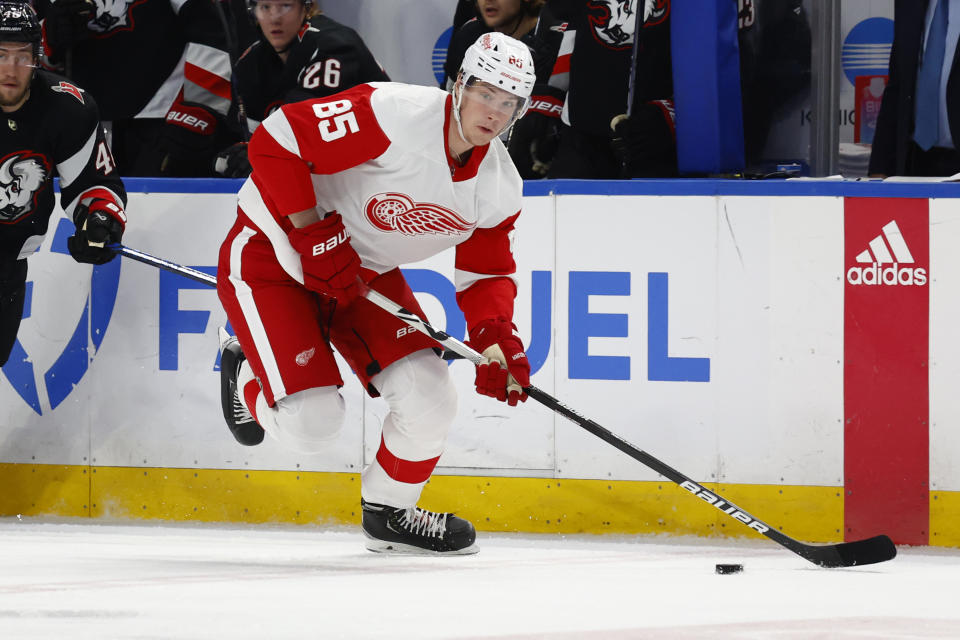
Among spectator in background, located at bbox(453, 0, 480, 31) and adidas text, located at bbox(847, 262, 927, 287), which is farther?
spectator in background, located at bbox(453, 0, 480, 31)

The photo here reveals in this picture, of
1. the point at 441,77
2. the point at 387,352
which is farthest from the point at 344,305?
the point at 441,77

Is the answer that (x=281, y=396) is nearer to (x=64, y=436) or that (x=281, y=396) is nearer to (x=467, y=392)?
(x=467, y=392)

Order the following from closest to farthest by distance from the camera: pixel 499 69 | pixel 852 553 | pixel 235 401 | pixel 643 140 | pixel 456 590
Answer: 1. pixel 456 590
2. pixel 499 69
3. pixel 852 553
4. pixel 235 401
5. pixel 643 140

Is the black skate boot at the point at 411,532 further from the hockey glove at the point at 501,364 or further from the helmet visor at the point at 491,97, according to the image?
the helmet visor at the point at 491,97

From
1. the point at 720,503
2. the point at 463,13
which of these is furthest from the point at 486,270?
the point at 463,13

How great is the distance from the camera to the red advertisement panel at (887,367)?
3.55 metres

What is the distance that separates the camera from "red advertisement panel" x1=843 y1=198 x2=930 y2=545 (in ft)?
11.6

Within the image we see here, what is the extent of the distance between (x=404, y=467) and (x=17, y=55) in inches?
60.9

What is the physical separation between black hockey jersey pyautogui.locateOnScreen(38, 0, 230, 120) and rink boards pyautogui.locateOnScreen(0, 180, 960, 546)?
1.98 feet

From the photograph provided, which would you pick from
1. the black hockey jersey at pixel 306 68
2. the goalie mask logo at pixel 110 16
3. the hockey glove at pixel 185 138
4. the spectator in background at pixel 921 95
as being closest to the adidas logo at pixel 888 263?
the spectator in background at pixel 921 95

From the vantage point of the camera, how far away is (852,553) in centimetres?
313

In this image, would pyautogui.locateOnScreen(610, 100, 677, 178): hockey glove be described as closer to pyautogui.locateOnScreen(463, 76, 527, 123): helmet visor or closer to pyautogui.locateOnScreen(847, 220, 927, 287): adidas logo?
pyautogui.locateOnScreen(847, 220, 927, 287): adidas logo

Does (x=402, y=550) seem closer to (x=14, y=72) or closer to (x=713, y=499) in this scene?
(x=713, y=499)

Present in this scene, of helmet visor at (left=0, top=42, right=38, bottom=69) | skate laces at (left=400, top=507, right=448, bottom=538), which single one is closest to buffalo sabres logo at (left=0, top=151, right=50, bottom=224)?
helmet visor at (left=0, top=42, right=38, bottom=69)
